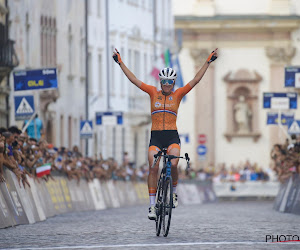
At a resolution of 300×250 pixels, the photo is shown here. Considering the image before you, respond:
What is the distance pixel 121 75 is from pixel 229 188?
754cm

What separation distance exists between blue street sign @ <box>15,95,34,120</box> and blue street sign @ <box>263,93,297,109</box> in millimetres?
13507

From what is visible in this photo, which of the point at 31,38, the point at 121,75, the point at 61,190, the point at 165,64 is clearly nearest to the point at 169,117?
the point at 61,190

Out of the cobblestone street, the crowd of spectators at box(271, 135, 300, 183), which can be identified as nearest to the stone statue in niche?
the crowd of spectators at box(271, 135, 300, 183)

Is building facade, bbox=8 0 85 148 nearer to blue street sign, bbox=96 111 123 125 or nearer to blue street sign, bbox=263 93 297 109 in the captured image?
blue street sign, bbox=96 111 123 125

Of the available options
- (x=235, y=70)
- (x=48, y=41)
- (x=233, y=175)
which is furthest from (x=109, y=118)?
(x=235, y=70)

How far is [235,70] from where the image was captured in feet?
275

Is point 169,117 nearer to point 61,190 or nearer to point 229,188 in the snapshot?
point 61,190

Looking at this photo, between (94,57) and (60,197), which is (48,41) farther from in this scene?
(60,197)

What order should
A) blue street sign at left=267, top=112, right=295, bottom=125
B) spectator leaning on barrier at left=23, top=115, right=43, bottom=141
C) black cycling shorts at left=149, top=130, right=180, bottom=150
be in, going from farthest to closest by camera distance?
blue street sign at left=267, top=112, right=295, bottom=125 < spectator leaning on barrier at left=23, top=115, right=43, bottom=141 < black cycling shorts at left=149, top=130, right=180, bottom=150

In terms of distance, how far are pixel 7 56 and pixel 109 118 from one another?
35.4ft

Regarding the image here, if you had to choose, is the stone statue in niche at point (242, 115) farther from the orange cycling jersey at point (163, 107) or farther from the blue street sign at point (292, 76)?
the orange cycling jersey at point (163, 107)

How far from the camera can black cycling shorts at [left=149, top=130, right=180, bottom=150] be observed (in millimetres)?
18641

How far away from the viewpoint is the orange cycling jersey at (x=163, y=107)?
18734mm

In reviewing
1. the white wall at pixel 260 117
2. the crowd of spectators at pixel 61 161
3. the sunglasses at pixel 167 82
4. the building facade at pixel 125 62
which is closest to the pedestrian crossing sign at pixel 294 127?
the crowd of spectators at pixel 61 161
